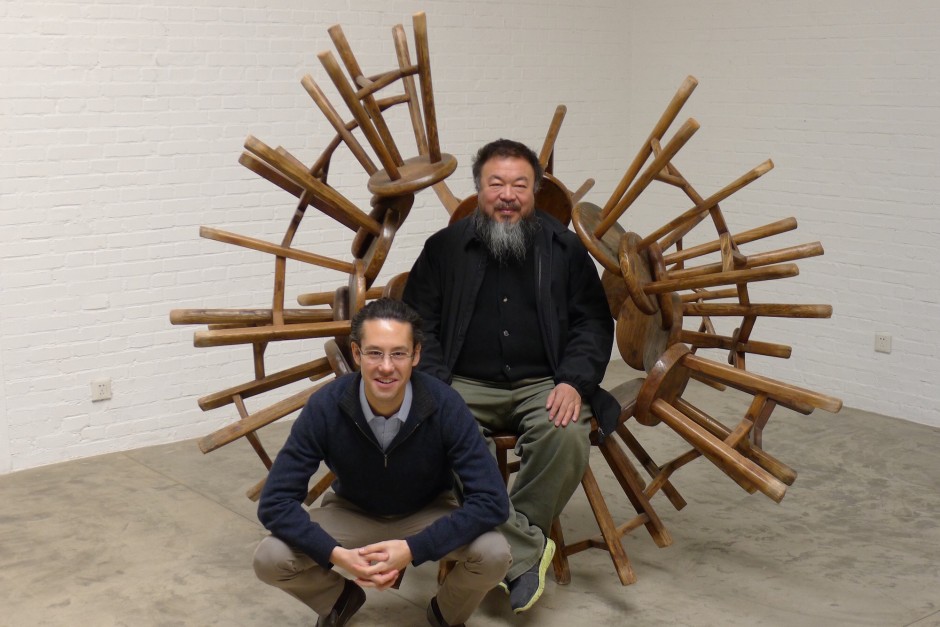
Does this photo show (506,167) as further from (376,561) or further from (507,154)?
(376,561)

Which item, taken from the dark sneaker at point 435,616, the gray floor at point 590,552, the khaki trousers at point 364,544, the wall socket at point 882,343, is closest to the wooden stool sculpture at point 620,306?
the gray floor at point 590,552

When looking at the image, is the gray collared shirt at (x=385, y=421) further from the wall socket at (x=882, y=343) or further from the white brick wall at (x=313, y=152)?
the wall socket at (x=882, y=343)

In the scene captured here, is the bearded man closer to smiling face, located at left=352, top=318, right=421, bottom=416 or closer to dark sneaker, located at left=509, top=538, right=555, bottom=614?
dark sneaker, located at left=509, top=538, right=555, bottom=614

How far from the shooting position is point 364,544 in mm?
3129

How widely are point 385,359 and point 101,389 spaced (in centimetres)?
249

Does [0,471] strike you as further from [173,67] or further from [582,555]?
[582,555]

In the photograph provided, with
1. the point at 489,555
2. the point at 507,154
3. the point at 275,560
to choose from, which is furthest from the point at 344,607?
the point at 507,154

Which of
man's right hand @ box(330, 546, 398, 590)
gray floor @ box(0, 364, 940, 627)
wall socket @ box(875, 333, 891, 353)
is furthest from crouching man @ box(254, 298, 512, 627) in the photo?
wall socket @ box(875, 333, 891, 353)

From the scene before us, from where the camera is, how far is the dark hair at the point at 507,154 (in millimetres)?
3553

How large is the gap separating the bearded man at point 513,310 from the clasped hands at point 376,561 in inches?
25.8

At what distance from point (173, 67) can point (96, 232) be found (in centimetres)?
81

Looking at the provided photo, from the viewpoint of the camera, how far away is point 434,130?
356cm

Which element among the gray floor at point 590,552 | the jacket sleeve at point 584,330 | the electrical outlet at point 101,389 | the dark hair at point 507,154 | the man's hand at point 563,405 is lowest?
the gray floor at point 590,552

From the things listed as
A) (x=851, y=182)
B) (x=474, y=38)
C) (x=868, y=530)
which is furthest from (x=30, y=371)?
(x=851, y=182)
